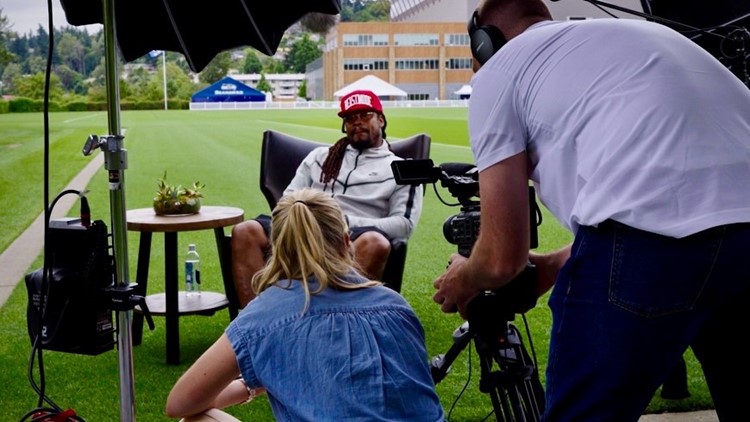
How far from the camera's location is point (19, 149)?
23938 mm

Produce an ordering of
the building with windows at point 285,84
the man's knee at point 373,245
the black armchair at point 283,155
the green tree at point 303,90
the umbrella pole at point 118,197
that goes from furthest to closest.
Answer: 1. the building with windows at point 285,84
2. the green tree at point 303,90
3. the black armchair at point 283,155
4. the man's knee at point 373,245
5. the umbrella pole at point 118,197

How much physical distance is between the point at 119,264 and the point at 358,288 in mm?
835

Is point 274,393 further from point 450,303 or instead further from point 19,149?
point 19,149

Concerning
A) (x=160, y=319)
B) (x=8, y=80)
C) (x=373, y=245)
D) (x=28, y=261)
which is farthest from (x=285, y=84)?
(x=373, y=245)

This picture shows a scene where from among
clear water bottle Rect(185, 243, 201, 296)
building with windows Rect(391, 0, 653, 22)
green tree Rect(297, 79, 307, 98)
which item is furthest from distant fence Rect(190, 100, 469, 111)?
clear water bottle Rect(185, 243, 201, 296)

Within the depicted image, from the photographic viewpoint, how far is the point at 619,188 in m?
1.57

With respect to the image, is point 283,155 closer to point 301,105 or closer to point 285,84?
point 301,105

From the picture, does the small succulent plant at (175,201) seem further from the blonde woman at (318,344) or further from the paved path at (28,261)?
the blonde woman at (318,344)

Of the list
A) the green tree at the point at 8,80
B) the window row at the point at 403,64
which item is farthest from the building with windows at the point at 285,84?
the green tree at the point at 8,80

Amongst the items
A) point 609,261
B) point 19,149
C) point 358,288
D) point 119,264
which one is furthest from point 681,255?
point 19,149

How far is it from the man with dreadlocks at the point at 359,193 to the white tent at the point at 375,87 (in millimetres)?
42875

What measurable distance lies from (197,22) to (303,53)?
180 ft

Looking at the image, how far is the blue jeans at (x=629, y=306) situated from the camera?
1.56 m

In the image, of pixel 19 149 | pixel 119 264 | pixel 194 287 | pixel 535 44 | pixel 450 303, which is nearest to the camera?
pixel 535 44
